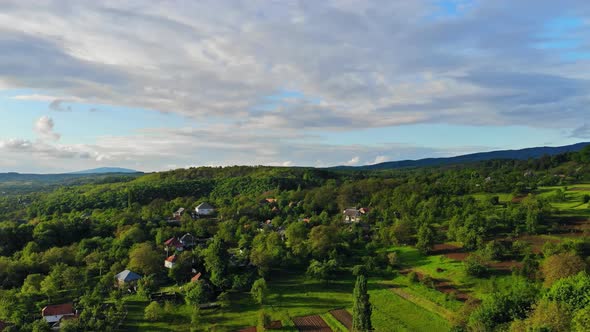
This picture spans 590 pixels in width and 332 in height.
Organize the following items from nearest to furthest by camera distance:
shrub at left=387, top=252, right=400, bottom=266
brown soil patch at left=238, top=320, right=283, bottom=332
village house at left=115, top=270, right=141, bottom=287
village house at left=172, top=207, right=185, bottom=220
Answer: brown soil patch at left=238, top=320, right=283, bottom=332 → village house at left=115, top=270, right=141, bottom=287 → shrub at left=387, top=252, right=400, bottom=266 → village house at left=172, top=207, right=185, bottom=220

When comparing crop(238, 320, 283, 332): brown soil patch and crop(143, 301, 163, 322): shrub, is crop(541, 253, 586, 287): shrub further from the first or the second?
crop(143, 301, 163, 322): shrub

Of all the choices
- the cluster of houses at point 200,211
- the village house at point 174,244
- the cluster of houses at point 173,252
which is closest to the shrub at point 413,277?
the cluster of houses at point 173,252

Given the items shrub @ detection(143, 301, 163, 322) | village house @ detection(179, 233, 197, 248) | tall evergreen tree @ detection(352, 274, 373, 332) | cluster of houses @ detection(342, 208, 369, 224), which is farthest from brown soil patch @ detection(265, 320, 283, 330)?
cluster of houses @ detection(342, 208, 369, 224)

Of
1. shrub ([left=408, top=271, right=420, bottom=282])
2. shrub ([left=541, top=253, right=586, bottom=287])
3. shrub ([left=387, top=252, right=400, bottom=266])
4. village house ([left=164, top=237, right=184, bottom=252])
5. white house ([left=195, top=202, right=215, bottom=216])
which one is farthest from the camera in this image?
white house ([left=195, top=202, right=215, bottom=216])

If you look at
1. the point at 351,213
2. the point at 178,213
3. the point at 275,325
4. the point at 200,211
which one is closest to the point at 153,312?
the point at 275,325

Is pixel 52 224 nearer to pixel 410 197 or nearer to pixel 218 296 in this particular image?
pixel 218 296

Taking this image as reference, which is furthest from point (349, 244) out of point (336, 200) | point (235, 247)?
point (336, 200)
